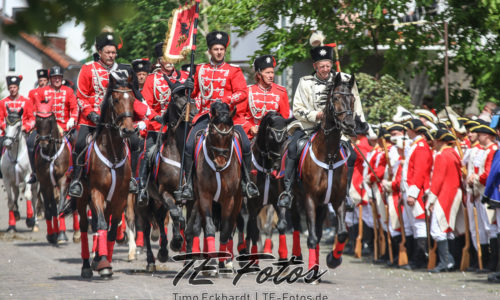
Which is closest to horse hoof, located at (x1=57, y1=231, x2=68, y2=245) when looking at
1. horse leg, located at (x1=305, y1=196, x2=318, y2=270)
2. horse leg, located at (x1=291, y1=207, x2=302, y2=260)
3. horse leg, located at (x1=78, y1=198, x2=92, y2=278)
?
horse leg, located at (x1=78, y1=198, x2=92, y2=278)

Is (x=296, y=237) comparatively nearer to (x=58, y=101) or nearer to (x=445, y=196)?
(x=445, y=196)

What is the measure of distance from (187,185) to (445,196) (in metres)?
4.36

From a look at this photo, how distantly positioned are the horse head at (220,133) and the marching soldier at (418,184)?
3810 mm

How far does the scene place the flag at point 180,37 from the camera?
15.5 metres

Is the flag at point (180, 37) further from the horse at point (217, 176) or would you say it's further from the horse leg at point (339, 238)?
the horse leg at point (339, 238)

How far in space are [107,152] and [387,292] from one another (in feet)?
13.4

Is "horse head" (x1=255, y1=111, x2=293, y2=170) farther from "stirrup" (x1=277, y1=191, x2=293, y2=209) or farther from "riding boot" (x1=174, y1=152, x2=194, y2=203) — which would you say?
"riding boot" (x1=174, y1=152, x2=194, y2=203)

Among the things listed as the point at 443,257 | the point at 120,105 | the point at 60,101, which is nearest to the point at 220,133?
the point at 120,105

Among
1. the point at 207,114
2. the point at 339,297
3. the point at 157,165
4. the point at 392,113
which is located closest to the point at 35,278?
the point at 157,165

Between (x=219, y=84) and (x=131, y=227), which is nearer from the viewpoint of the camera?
(x=219, y=84)

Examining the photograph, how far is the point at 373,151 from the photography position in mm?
17844

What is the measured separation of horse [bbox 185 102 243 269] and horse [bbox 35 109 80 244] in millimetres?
6060

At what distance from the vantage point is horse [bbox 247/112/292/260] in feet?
45.1

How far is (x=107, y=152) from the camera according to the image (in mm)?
13133
